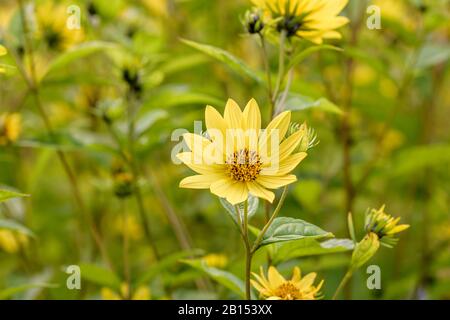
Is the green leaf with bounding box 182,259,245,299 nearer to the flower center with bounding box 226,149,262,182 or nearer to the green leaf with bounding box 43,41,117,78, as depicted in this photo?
the flower center with bounding box 226,149,262,182

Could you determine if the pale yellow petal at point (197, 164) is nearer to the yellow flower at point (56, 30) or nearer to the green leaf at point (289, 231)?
the green leaf at point (289, 231)

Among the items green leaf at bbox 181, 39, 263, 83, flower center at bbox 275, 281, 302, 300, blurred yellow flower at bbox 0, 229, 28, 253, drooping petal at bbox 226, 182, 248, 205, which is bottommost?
blurred yellow flower at bbox 0, 229, 28, 253

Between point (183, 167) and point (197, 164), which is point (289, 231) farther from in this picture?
point (183, 167)

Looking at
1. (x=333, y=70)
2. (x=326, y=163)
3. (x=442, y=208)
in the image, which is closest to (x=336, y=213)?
(x=326, y=163)

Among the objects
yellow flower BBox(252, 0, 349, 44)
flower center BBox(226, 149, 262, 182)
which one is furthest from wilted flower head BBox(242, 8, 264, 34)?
flower center BBox(226, 149, 262, 182)

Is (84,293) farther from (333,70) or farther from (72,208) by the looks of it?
(333,70)
